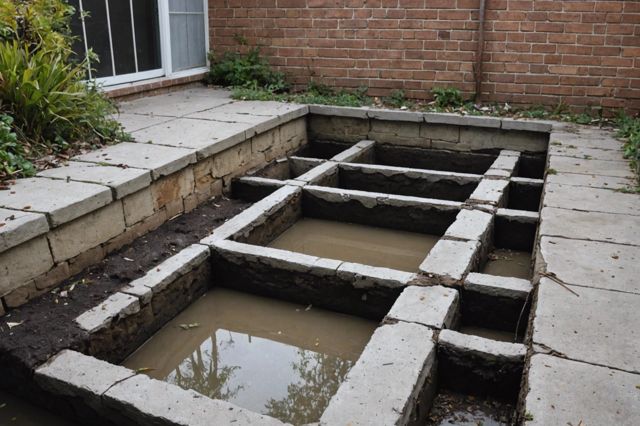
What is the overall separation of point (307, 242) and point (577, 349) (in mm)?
2511

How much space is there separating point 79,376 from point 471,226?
2.65 metres

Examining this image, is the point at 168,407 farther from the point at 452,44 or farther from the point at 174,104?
the point at 452,44

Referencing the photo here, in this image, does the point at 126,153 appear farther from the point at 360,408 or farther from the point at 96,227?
the point at 360,408

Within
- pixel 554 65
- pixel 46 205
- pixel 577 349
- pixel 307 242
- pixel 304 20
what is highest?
pixel 304 20

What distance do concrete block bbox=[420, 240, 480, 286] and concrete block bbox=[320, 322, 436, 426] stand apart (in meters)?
A: 0.55

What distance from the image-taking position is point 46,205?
3.16 meters

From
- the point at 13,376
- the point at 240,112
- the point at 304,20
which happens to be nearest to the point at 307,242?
the point at 240,112

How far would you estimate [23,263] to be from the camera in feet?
9.78

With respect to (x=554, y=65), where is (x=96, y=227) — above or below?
below

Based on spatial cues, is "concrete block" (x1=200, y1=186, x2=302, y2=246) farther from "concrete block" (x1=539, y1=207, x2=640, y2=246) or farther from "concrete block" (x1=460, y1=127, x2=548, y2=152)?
"concrete block" (x1=460, y1=127, x2=548, y2=152)

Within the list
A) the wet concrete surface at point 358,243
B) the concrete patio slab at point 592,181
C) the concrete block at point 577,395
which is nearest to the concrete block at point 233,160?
the wet concrete surface at point 358,243

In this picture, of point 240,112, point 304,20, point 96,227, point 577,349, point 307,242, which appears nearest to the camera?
point 577,349

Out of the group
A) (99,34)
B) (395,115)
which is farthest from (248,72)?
(395,115)

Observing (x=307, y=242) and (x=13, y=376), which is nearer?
(x=13, y=376)
